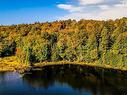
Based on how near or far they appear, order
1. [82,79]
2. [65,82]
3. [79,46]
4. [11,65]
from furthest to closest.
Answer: [79,46] < [11,65] < [82,79] < [65,82]

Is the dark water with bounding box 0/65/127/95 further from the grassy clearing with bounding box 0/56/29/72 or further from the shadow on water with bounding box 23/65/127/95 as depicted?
the grassy clearing with bounding box 0/56/29/72

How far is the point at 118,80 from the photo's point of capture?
256 feet

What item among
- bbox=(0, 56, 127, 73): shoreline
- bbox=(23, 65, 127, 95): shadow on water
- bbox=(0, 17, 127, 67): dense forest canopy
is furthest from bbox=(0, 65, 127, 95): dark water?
bbox=(0, 17, 127, 67): dense forest canopy

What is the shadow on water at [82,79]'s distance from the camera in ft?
226

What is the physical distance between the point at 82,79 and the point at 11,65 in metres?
33.8

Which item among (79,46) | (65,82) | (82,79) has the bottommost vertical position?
(65,82)

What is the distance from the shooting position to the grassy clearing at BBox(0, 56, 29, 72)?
96912 millimetres

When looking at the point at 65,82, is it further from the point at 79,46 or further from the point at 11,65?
the point at 79,46

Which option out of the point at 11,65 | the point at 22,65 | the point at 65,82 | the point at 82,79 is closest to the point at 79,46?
the point at 22,65

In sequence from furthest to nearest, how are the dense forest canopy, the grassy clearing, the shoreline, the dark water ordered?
the dense forest canopy < the grassy clearing < the shoreline < the dark water

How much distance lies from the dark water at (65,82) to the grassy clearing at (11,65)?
22.2ft

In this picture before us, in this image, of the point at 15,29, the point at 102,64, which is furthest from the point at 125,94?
the point at 15,29

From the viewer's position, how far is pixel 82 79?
264ft

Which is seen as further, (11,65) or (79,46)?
(79,46)
